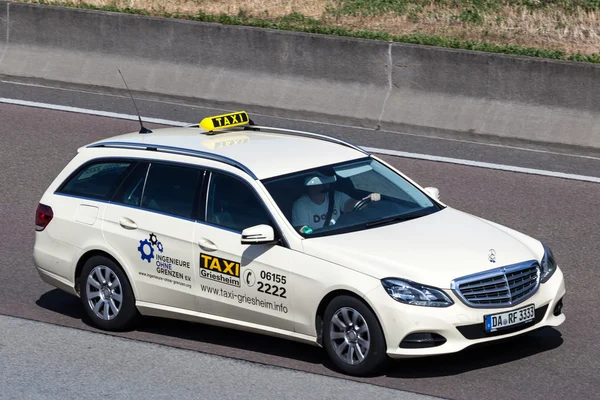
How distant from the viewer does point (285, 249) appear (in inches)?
321

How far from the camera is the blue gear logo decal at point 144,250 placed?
8.82 metres

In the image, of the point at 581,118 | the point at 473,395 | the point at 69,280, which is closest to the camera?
the point at 473,395

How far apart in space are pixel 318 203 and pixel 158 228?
1285mm

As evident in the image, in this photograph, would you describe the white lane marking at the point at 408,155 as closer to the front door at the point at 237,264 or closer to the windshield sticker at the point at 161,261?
the front door at the point at 237,264

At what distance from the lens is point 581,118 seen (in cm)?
1405

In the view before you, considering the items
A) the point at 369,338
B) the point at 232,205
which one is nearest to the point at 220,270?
the point at 232,205

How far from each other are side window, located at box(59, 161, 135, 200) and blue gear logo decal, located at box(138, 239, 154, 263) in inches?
25.4

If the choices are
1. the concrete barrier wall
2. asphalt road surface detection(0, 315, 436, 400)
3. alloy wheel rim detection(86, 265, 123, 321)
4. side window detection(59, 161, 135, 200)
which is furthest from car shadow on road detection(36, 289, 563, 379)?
the concrete barrier wall

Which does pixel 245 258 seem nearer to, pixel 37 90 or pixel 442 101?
pixel 442 101

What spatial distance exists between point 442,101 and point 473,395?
780 cm

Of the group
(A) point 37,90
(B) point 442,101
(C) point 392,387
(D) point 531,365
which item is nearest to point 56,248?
(C) point 392,387

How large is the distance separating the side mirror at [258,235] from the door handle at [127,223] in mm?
1231

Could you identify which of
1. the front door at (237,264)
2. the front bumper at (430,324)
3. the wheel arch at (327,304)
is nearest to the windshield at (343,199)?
the front door at (237,264)

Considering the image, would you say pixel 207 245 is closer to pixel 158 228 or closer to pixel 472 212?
pixel 158 228
